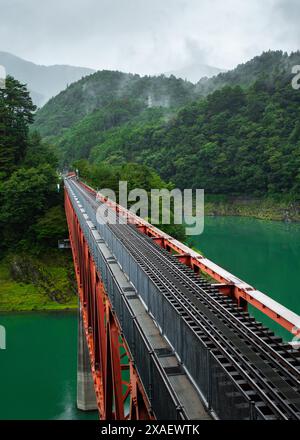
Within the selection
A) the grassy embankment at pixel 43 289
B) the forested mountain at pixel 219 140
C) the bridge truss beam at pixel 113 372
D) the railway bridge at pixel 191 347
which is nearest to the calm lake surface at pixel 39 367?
the grassy embankment at pixel 43 289

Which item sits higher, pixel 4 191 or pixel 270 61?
pixel 270 61

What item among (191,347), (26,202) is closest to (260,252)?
(26,202)

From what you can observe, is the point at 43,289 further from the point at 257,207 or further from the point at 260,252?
the point at 257,207

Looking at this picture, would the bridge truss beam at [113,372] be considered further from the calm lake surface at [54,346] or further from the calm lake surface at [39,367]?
the calm lake surface at [54,346]

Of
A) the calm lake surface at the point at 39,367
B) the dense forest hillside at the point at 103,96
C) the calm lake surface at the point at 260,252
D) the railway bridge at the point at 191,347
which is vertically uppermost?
the dense forest hillside at the point at 103,96
